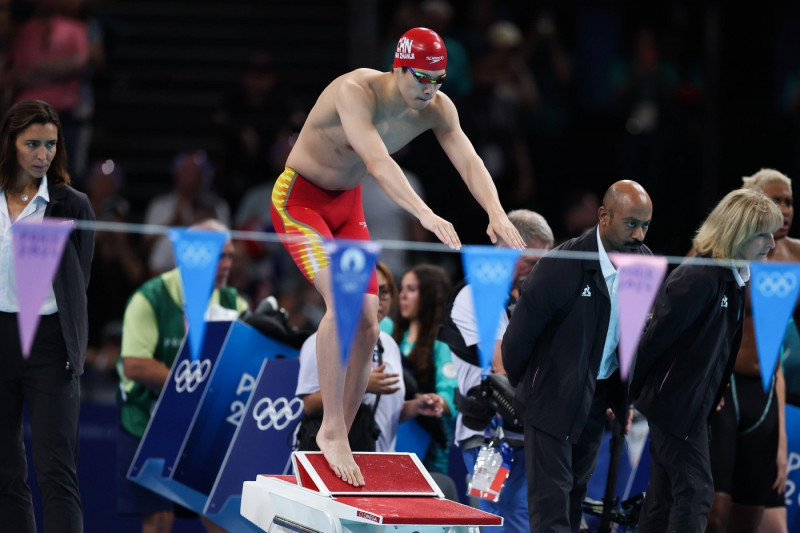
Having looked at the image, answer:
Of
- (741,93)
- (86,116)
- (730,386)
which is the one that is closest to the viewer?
(730,386)

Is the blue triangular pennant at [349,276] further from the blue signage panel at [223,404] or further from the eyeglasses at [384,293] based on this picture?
the blue signage panel at [223,404]

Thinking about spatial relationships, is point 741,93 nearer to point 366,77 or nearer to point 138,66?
point 138,66

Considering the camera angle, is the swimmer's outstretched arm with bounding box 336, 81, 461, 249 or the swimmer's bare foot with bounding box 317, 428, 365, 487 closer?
the swimmer's outstretched arm with bounding box 336, 81, 461, 249

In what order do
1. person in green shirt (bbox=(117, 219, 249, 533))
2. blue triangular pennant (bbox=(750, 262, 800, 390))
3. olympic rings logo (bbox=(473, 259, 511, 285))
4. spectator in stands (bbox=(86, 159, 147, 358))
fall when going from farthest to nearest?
spectator in stands (bbox=(86, 159, 147, 358))
person in green shirt (bbox=(117, 219, 249, 533))
blue triangular pennant (bbox=(750, 262, 800, 390))
olympic rings logo (bbox=(473, 259, 511, 285))

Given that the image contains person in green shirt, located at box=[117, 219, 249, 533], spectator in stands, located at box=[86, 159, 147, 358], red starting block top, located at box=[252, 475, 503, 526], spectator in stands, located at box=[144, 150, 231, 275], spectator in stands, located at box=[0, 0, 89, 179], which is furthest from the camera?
spectator in stands, located at box=[0, 0, 89, 179]

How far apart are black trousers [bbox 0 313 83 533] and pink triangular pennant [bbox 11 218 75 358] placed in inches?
18.2

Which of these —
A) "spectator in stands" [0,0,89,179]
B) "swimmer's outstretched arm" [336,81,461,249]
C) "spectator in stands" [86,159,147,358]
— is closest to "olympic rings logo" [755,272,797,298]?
"swimmer's outstretched arm" [336,81,461,249]

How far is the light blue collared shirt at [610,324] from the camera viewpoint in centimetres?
539

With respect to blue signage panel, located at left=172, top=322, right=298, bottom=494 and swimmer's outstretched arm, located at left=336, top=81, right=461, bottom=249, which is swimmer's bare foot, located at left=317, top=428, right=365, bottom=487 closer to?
swimmer's outstretched arm, located at left=336, top=81, right=461, bottom=249

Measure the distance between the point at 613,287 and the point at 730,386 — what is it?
1.22m

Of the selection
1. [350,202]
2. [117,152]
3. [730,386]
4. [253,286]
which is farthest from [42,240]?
[117,152]

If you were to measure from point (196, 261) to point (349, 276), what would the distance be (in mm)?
611

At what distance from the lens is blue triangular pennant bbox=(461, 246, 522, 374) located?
5.00 meters

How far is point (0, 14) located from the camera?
10.0 metres
